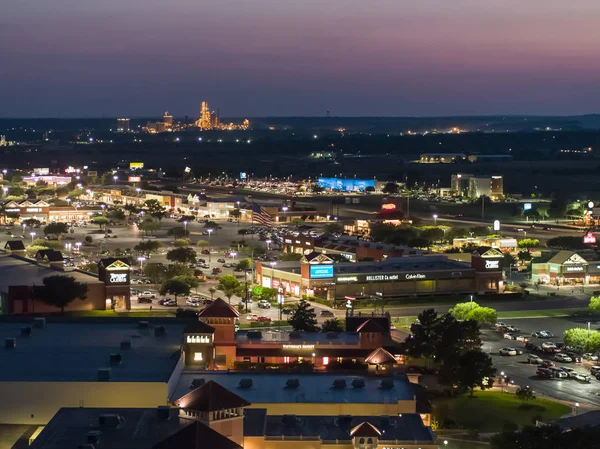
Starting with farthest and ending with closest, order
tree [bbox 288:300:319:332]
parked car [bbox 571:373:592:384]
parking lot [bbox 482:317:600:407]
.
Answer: tree [bbox 288:300:319:332] → parked car [bbox 571:373:592:384] → parking lot [bbox 482:317:600:407]

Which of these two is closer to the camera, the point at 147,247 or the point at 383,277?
the point at 383,277

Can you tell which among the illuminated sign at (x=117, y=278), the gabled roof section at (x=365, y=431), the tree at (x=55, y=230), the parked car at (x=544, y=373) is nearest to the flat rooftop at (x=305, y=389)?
the gabled roof section at (x=365, y=431)

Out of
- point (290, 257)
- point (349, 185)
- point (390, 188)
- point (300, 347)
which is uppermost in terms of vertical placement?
point (349, 185)

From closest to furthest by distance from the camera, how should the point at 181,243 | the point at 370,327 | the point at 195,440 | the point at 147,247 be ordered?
1. the point at 195,440
2. the point at 370,327
3. the point at 147,247
4. the point at 181,243

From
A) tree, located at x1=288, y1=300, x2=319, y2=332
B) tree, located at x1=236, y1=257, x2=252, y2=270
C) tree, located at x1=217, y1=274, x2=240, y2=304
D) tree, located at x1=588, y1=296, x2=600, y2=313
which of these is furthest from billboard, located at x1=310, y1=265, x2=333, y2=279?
tree, located at x1=588, y1=296, x2=600, y2=313

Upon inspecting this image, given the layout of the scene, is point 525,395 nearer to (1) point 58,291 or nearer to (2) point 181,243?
(1) point 58,291

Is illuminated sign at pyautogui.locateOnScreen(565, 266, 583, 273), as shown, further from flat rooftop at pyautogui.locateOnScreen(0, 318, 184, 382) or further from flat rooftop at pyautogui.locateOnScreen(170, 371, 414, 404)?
flat rooftop at pyautogui.locateOnScreen(170, 371, 414, 404)

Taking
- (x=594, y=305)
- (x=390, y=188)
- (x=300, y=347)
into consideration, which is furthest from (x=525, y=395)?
(x=390, y=188)
